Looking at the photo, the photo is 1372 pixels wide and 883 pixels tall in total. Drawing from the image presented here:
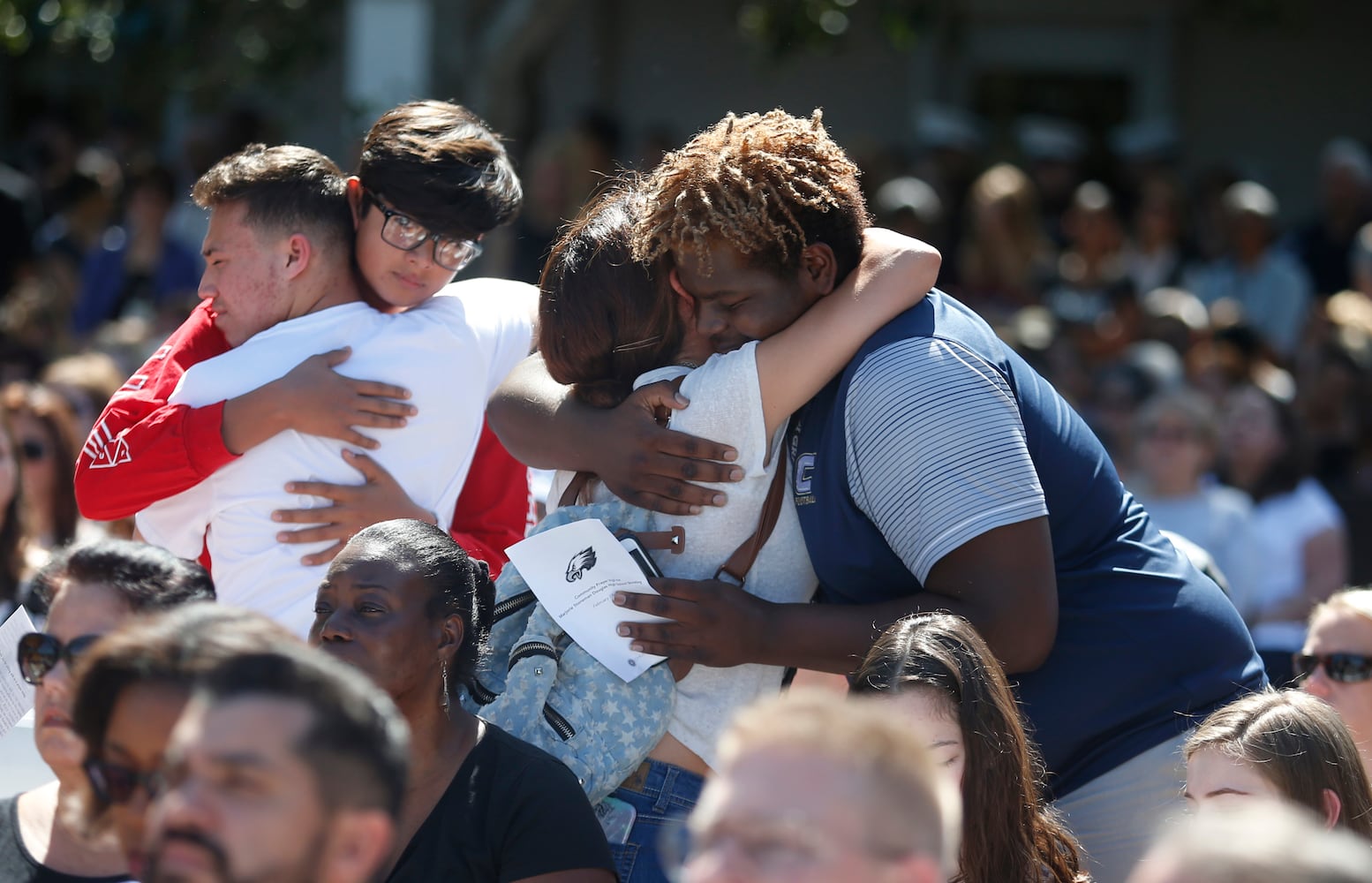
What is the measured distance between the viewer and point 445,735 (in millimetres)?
2678

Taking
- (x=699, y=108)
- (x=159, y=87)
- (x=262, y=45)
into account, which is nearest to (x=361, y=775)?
(x=262, y=45)

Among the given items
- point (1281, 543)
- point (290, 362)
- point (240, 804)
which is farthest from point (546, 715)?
point (1281, 543)

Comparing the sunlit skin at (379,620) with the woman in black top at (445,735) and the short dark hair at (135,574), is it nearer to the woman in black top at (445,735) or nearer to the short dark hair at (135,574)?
the woman in black top at (445,735)

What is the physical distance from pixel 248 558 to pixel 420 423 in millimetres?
422

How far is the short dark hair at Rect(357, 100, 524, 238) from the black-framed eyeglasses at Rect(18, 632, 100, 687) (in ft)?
3.52

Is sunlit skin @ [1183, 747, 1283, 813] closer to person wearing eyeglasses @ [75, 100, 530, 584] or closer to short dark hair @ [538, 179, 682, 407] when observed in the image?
short dark hair @ [538, 179, 682, 407]

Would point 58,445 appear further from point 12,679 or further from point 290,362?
point 12,679

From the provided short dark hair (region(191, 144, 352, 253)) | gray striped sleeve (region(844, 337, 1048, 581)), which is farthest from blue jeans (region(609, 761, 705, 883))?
short dark hair (region(191, 144, 352, 253))

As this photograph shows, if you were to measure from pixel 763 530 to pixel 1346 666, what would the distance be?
141 centimetres

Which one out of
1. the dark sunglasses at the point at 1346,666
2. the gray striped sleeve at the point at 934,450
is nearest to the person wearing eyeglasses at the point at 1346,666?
the dark sunglasses at the point at 1346,666

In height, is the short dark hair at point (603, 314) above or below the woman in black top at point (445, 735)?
above

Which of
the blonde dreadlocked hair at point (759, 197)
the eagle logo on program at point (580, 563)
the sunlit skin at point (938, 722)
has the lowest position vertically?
the sunlit skin at point (938, 722)

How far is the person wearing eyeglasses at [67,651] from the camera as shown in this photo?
96.4 inches

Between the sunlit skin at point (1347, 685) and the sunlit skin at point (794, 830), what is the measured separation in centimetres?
202
